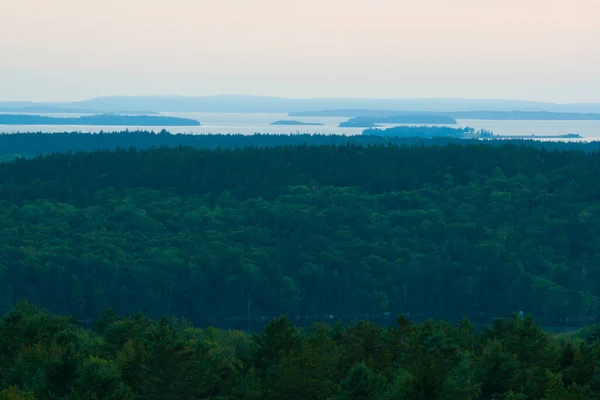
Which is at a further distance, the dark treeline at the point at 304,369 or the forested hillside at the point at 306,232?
the forested hillside at the point at 306,232

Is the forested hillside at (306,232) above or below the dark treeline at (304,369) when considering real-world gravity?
below

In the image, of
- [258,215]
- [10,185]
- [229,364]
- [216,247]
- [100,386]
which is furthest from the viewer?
[10,185]

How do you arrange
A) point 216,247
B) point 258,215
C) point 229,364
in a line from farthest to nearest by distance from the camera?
1. point 258,215
2. point 216,247
3. point 229,364

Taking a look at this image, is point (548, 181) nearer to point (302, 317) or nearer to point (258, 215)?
point (258, 215)

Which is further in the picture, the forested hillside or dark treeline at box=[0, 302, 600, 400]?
the forested hillside

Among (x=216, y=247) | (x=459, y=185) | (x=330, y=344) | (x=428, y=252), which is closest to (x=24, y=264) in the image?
(x=216, y=247)
